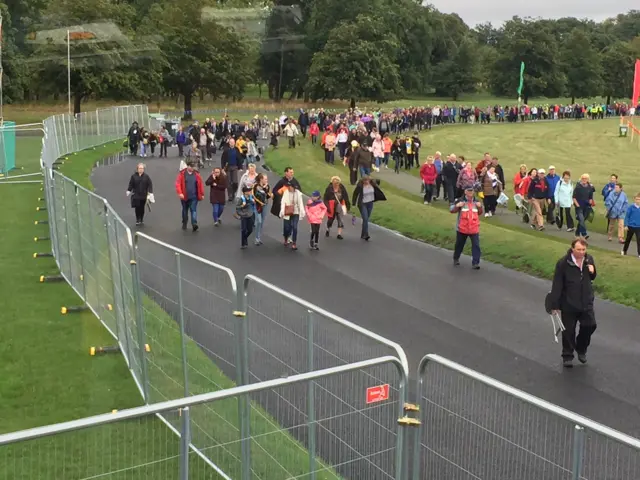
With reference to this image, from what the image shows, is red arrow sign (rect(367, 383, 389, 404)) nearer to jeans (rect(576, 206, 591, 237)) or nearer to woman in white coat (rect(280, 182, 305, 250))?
woman in white coat (rect(280, 182, 305, 250))

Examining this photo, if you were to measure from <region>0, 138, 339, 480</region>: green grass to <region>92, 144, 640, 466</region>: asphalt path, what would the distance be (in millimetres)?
3550

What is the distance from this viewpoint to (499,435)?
4555mm

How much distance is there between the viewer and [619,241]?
20.2 m

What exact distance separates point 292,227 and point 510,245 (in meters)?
4.68

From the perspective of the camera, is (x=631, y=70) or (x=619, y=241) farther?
(x=631, y=70)

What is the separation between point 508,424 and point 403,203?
19.8m

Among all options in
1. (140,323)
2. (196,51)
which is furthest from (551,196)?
(196,51)

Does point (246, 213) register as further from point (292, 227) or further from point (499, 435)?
point (499, 435)

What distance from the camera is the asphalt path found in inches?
400

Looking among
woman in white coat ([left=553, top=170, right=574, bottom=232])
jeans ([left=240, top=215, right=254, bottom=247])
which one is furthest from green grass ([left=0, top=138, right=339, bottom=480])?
woman in white coat ([left=553, top=170, right=574, bottom=232])

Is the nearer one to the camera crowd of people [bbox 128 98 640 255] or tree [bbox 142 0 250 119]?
crowd of people [bbox 128 98 640 255]

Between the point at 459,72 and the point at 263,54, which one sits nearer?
the point at 263,54

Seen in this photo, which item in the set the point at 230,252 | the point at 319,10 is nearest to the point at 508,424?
the point at 230,252

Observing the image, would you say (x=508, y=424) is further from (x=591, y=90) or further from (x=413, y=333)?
(x=591, y=90)
